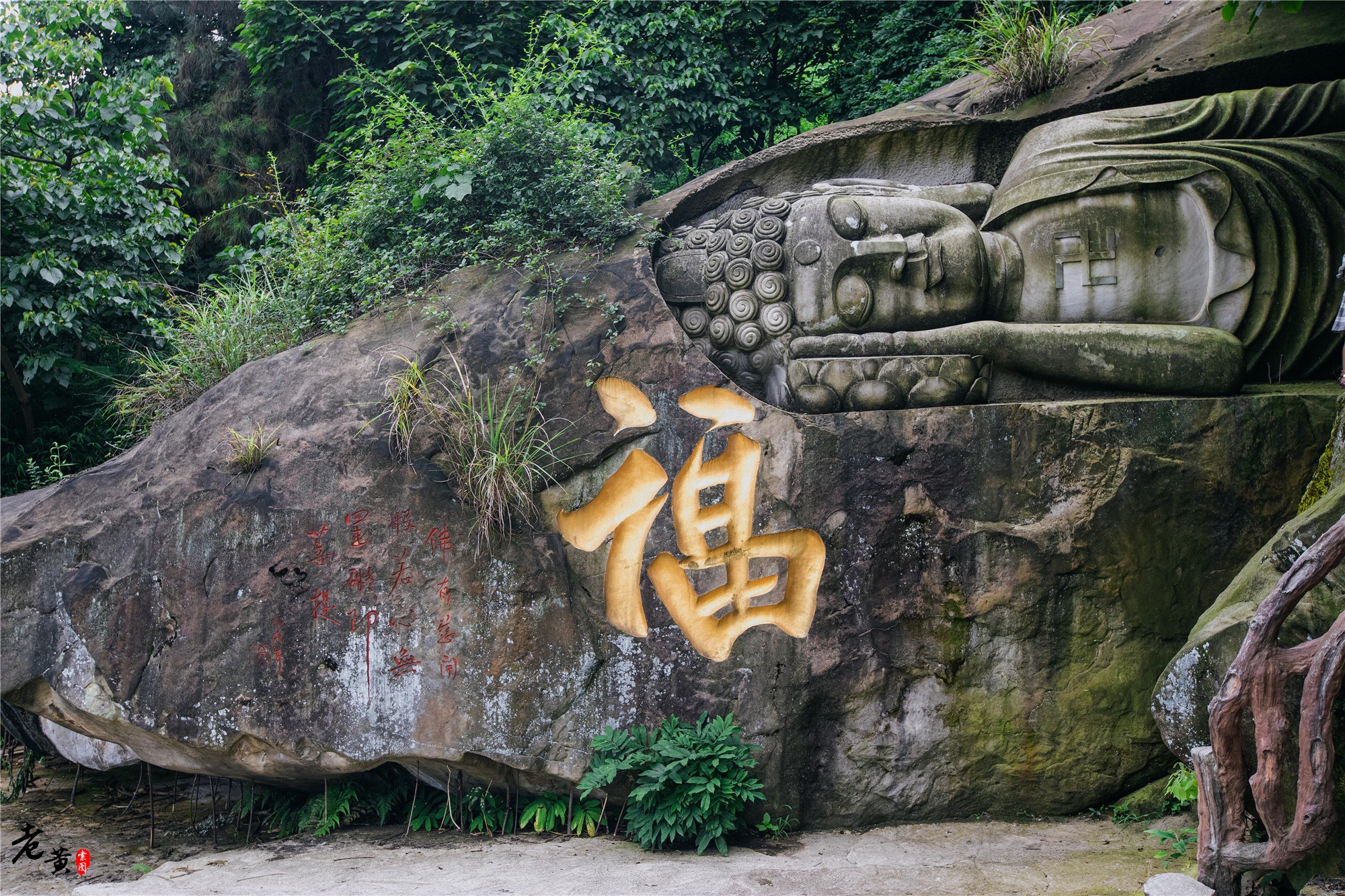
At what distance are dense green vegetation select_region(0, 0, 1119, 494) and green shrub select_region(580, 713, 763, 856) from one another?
1.77 metres

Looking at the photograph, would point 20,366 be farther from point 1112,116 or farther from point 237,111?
point 1112,116

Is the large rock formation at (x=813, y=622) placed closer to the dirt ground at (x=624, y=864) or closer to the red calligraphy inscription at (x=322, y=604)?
the red calligraphy inscription at (x=322, y=604)

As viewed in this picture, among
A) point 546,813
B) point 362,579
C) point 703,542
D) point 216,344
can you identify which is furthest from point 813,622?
point 216,344

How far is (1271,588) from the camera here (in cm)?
314

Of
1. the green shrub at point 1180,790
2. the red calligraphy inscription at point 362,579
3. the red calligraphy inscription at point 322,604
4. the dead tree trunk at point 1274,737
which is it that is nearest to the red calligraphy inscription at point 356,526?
the red calligraphy inscription at point 362,579

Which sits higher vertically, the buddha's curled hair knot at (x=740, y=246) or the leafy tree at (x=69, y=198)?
the leafy tree at (x=69, y=198)

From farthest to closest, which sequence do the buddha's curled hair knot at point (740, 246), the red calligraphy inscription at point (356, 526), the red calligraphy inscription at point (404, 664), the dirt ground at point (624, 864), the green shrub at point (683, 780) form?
the buddha's curled hair knot at point (740, 246) → the red calligraphy inscription at point (356, 526) → the red calligraphy inscription at point (404, 664) → the green shrub at point (683, 780) → the dirt ground at point (624, 864)

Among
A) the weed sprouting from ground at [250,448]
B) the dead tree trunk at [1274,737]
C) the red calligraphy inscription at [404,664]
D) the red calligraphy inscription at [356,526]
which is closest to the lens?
the dead tree trunk at [1274,737]

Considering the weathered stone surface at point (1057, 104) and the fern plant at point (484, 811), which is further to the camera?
the weathered stone surface at point (1057, 104)

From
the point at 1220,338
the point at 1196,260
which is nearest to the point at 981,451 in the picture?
the point at 1220,338

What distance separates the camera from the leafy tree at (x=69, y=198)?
5.88m

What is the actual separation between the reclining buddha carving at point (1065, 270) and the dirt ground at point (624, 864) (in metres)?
1.86

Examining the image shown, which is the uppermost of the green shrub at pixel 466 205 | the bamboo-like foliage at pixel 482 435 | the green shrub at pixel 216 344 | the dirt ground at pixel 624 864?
the green shrub at pixel 466 205

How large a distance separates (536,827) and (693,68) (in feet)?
19.0
